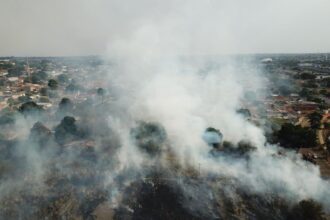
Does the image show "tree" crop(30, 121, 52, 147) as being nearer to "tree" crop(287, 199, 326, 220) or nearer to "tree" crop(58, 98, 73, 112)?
"tree" crop(58, 98, 73, 112)

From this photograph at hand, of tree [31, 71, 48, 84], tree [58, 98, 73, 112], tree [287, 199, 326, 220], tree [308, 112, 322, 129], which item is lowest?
tree [287, 199, 326, 220]

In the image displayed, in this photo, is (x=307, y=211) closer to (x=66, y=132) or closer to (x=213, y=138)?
(x=213, y=138)

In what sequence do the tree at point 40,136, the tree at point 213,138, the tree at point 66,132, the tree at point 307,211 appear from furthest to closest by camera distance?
the tree at point 66,132 → the tree at point 40,136 → the tree at point 213,138 → the tree at point 307,211

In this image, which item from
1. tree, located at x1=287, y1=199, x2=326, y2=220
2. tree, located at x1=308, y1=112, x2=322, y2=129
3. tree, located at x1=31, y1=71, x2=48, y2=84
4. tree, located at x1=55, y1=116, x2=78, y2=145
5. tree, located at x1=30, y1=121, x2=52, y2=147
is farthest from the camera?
tree, located at x1=31, y1=71, x2=48, y2=84

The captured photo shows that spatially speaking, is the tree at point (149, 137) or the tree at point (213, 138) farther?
the tree at point (213, 138)

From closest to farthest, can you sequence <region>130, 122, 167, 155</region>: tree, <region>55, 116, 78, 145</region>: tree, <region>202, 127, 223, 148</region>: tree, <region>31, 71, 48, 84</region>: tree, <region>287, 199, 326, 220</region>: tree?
<region>287, 199, 326, 220</region>: tree, <region>130, 122, 167, 155</region>: tree, <region>202, 127, 223, 148</region>: tree, <region>55, 116, 78, 145</region>: tree, <region>31, 71, 48, 84</region>: tree

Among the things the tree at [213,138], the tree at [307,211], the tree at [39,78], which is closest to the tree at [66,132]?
the tree at [213,138]

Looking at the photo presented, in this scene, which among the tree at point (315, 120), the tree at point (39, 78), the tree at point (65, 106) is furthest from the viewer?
the tree at point (39, 78)

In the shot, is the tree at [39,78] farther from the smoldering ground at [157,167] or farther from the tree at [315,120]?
the tree at [315,120]

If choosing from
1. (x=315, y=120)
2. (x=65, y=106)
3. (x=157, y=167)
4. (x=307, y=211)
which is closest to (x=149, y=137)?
(x=157, y=167)

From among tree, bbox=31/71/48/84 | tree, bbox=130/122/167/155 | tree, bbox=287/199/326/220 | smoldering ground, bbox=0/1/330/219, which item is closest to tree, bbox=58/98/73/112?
smoldering ground, bbox=0/1/330/219

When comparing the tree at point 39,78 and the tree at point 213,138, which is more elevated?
the tree at point 39,78

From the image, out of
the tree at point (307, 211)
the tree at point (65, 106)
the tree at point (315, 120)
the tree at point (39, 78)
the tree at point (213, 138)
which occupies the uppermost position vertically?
the tree at point (39, 78)
